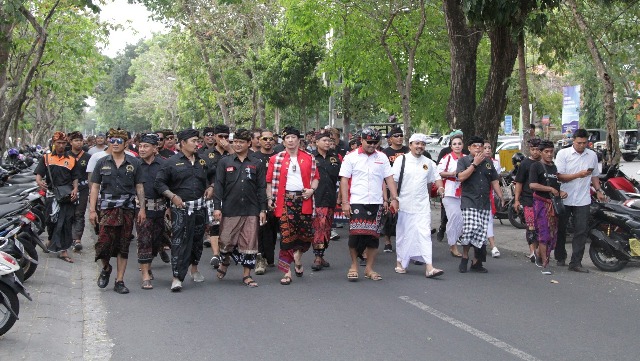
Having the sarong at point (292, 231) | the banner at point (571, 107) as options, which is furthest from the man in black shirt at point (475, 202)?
the banner at point (571, 107)

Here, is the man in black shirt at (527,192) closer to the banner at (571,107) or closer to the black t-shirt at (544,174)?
the black t-shirt at (544,174)

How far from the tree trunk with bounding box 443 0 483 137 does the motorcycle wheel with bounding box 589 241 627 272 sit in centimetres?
570

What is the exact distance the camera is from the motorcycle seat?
8.95 m

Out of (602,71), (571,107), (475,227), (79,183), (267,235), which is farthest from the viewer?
(571,107)

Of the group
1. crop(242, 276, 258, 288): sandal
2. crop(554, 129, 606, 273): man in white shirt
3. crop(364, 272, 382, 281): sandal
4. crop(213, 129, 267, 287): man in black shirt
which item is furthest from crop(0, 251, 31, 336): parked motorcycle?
crop(554, 129, 606, 273): man in white shirt

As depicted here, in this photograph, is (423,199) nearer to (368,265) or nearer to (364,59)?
(368,265)

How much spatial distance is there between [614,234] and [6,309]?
7.67 meters

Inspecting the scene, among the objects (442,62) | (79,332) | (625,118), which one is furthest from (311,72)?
(625,118)

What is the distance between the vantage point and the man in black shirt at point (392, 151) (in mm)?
11500

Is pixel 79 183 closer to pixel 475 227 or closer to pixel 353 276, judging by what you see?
pixel 353 276

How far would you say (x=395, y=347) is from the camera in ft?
22.1

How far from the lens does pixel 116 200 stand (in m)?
9.22

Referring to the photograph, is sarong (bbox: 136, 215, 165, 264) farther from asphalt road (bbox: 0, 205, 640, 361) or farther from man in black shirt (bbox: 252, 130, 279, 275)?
man in black shirt (bbox: 252, 130, 279, 275)

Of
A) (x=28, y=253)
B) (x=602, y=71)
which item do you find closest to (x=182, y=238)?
(x=28, y=253)
